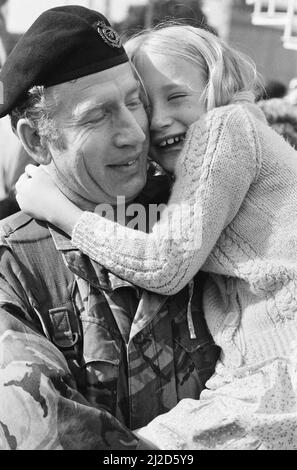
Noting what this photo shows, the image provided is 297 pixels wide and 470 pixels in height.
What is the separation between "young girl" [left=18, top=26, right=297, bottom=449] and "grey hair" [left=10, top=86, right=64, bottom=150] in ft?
0.62

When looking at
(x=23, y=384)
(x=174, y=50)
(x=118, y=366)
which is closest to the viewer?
(x=23, y=384)

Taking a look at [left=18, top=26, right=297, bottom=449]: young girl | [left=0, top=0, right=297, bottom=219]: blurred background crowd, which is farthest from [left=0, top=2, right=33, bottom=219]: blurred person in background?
[left=18, top=26, right=297, bottom=449]: young girl

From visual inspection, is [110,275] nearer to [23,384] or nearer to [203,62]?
[23,384]

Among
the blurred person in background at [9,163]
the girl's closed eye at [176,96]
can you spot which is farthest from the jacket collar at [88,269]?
the blurred person in background at [9,163]

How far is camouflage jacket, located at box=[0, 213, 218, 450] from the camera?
2.16m

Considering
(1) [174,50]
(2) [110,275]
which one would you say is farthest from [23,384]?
(1) [174,50]

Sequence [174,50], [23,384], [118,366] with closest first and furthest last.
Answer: [23,384], [118,366], [174,50]

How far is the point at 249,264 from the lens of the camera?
2.42 m

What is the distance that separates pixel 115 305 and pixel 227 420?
0.54m

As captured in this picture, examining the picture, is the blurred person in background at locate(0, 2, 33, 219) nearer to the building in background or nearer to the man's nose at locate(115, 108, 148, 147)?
the man's nose at locate(115, 108, 148, 147)

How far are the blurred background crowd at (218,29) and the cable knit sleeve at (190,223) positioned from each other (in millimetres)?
952

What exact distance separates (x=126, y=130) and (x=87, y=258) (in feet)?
1.47

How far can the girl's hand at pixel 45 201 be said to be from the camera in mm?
2508

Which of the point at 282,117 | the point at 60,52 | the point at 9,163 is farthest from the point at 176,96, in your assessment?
the point at 282,117
